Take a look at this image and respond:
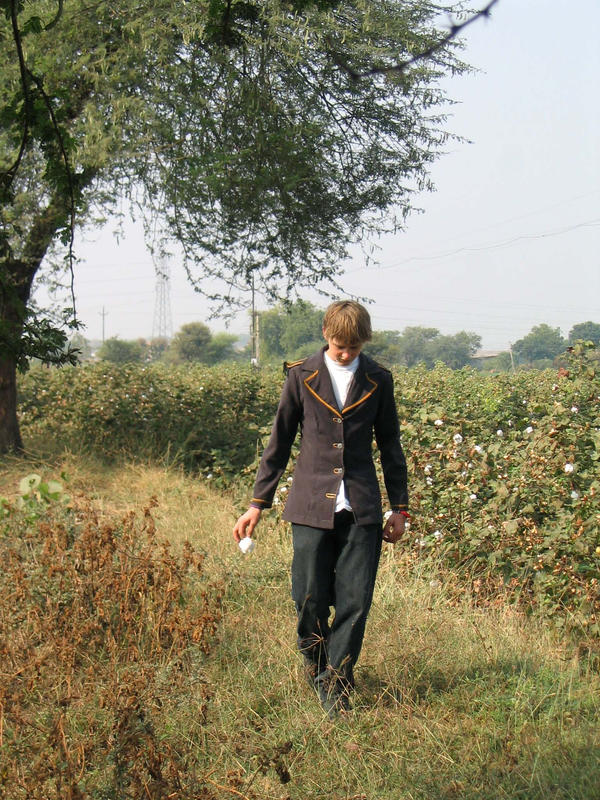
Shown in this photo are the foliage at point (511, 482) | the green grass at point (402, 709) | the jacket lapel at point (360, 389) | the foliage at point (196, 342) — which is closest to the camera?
the green grass at point (402, 709)

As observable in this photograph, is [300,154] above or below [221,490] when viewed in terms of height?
above

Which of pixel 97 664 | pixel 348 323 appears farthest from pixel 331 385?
pixel 97 664

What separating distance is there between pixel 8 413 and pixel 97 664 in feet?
26.7

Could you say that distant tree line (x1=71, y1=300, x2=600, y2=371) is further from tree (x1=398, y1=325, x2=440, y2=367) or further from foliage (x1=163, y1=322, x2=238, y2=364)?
foliage (x1=163, y1=322, x2=238, y2=364)

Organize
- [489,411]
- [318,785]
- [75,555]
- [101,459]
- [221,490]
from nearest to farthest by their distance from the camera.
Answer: [318,785], [75,555], [489,411], [221,490], [101,459]

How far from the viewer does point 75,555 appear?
16.4ft

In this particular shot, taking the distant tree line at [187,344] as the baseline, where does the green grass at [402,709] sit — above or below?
Answer: below

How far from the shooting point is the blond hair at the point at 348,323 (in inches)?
144

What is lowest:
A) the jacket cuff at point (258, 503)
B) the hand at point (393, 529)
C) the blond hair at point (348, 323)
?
the hand at point (393, 529)

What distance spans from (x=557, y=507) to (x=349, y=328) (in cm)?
252

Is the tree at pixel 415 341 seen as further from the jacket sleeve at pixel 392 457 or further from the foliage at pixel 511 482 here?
the jacket sleeve at pixel 392 457

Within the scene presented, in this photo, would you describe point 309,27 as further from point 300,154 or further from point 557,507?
point 557,507

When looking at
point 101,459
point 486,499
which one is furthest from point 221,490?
point 486,499

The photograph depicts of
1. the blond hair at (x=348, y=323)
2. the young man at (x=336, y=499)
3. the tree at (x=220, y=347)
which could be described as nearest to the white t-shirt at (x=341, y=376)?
the young man at (x=336, y=499)
